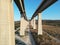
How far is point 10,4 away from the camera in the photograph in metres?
7.15

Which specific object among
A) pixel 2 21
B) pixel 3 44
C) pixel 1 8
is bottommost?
pixel 3 44

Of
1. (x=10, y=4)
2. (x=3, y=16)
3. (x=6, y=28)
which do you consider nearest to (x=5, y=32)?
(x=6, y=28)

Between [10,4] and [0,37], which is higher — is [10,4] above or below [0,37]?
above

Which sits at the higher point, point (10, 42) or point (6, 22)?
point (6, 22)

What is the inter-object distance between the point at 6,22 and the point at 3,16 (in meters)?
0.27

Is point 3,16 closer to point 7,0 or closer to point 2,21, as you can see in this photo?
point 2,21

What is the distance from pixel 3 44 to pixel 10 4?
164 centimetres

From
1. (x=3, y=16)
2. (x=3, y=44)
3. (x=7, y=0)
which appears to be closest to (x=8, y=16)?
(x=3, y=16)

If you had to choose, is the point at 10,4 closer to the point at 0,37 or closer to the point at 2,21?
the point at 2,21

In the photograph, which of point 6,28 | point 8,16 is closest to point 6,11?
point 8,16

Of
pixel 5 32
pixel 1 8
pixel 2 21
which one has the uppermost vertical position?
pixel 1 8

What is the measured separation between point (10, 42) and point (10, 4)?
1542 mm

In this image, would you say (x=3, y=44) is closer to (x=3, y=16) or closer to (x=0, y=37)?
(x=0, y=37)

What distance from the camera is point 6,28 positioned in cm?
692
